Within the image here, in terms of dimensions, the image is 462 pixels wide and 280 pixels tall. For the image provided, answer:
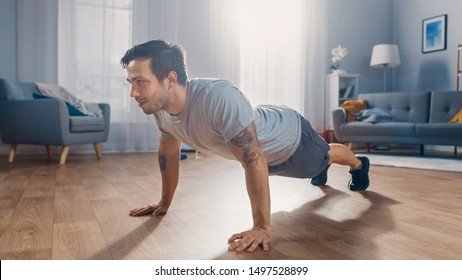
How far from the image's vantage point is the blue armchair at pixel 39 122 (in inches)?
137

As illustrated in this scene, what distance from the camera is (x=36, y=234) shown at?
1.37m

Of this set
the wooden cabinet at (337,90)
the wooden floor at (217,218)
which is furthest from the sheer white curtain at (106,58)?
the wooden cabinet at (337,90)

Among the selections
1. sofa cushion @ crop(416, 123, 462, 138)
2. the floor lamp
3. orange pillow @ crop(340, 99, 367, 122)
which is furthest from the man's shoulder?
the floor lamp

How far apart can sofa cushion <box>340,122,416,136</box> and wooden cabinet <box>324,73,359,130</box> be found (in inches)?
34.6

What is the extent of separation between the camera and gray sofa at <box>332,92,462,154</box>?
13.8ft

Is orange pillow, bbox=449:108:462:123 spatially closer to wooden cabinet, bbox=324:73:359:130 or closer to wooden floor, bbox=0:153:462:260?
wooden cabinet, bbox=324:73:359:130

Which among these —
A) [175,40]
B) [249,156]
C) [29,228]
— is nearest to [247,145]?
[249,156]

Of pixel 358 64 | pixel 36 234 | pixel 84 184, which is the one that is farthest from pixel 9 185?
pixel 358 64

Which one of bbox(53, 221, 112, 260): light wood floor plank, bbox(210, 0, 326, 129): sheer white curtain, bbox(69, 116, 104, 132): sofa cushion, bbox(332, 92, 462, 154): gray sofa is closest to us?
bbox(53, 221, 112, 260): light wood floor plank

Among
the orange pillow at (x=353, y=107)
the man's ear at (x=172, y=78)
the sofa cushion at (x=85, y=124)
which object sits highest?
the man's ear at (x=172, y=78)

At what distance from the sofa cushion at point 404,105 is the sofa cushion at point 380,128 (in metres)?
0.47

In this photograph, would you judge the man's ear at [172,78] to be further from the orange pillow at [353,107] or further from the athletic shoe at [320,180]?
the orange pillow at [353,107]

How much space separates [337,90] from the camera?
568 centimetres

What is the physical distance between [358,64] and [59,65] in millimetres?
4018
